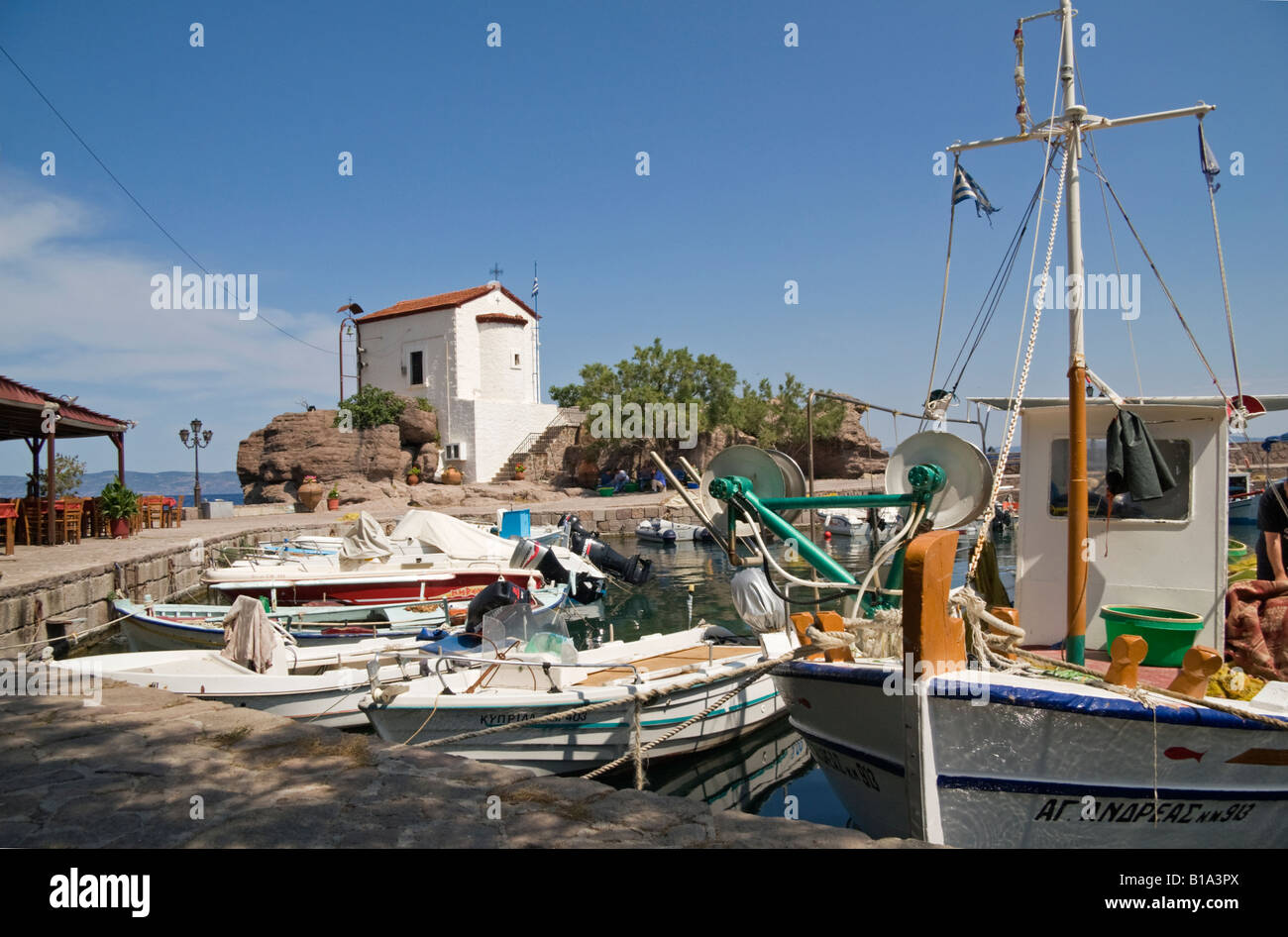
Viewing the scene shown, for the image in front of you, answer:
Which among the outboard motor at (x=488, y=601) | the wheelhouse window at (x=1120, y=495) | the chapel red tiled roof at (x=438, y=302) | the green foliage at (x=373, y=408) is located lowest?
the outboard motor at (x=488, y=601)

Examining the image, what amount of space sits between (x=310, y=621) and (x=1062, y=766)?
Result: 12.9 m

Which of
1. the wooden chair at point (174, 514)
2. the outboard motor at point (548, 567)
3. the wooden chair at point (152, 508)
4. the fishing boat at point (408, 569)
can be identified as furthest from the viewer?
the wooden chair at point (174, 514)

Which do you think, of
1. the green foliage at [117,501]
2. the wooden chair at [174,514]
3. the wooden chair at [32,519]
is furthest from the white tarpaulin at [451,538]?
the wooden chair at [174,514]

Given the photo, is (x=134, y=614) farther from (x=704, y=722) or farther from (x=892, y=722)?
(x=892, y=722)

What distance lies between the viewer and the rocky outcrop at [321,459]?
36219 mm

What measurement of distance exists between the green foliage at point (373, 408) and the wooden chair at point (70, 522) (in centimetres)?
2026

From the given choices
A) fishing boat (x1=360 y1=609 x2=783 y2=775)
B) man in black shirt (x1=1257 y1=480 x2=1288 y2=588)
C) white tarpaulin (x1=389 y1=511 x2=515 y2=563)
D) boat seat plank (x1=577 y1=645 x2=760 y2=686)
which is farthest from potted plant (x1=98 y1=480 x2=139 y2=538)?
man in black shirt (x1=1257 y1=480 x2=1288 y2=588)

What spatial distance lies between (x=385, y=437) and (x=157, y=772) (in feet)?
120

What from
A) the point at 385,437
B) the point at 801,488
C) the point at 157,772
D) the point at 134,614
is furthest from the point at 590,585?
the point at 385,437

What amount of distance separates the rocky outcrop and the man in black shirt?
3413 centimetres

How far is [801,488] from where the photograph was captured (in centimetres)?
623

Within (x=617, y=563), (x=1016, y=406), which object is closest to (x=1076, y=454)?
(x=1016, y=406)

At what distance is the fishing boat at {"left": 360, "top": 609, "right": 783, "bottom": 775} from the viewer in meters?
7.22

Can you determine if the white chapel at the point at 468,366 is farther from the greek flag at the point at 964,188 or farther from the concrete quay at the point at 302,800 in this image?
the concrete quay at the point at 302,800
